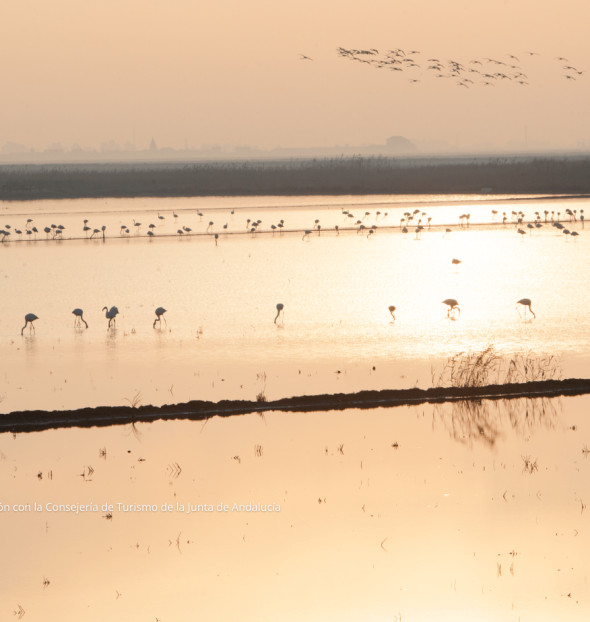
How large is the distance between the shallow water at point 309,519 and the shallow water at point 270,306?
2.56 metres

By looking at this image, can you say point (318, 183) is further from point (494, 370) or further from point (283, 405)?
point (283, 405)

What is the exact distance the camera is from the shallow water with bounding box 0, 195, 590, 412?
1794 centimetres

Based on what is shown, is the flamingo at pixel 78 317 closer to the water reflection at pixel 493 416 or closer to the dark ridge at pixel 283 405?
the dark ridge at pixel 283 405

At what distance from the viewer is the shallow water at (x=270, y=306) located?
1794 cm

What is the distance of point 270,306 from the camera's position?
1049 inches

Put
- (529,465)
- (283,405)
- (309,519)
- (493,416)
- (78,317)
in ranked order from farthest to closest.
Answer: (78,317) → (283,405) → (493,416) → (529,465) → (309,519)

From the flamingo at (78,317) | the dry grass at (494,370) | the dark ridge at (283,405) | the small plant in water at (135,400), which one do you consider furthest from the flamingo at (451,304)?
the small plant in water at (135,400)

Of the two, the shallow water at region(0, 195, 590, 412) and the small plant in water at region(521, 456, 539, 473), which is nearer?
the small plant in water at region(521, 456, 539, 473)

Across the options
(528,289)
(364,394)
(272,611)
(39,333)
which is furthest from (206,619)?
(528,289)

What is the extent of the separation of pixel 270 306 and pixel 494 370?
9.64 meters

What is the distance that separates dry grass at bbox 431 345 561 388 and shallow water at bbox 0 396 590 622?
1151mm

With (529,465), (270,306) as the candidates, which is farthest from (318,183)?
(529,465)

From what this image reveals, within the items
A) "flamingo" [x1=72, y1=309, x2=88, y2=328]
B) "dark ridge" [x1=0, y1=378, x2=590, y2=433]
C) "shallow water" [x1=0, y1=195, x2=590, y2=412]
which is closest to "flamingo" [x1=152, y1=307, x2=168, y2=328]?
"shallow water" [x1=0, y1=195, x2=590, y2=412]

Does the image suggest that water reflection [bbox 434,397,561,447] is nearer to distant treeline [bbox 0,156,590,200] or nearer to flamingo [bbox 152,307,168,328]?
flamingo [bbox 152,307,168,328]
